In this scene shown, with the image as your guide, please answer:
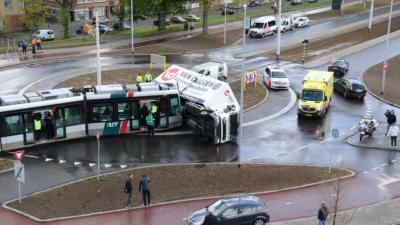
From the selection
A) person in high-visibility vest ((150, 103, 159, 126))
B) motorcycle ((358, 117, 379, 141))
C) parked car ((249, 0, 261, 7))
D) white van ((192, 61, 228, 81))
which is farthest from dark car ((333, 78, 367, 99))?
parked car ((249, 0, 261, 7))

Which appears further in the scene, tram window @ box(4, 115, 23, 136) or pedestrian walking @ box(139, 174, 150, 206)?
tram window @ box(4, 115, 23, 136)

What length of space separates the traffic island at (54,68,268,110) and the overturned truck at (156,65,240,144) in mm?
6262

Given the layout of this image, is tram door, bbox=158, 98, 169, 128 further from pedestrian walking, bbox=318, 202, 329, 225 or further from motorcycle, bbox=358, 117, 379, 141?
pedestrian walking, bbox=318, 202, 329, 225

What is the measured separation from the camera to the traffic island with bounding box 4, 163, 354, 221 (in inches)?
994

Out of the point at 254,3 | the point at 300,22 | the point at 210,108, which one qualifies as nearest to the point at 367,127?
the point at 210,108

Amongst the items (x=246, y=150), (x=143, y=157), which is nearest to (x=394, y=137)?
(x=246, y=150)

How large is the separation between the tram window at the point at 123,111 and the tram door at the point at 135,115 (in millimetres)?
307

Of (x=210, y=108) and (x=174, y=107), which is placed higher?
(x=210, y=108)

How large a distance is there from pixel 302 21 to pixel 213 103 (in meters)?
49.0

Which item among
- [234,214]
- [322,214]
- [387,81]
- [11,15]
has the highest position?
[11,15]

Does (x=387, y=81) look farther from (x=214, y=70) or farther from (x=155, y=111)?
(x=155, y=111)

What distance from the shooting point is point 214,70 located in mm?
49031

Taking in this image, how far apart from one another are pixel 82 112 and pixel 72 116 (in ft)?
2.04

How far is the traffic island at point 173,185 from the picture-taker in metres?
25.2
